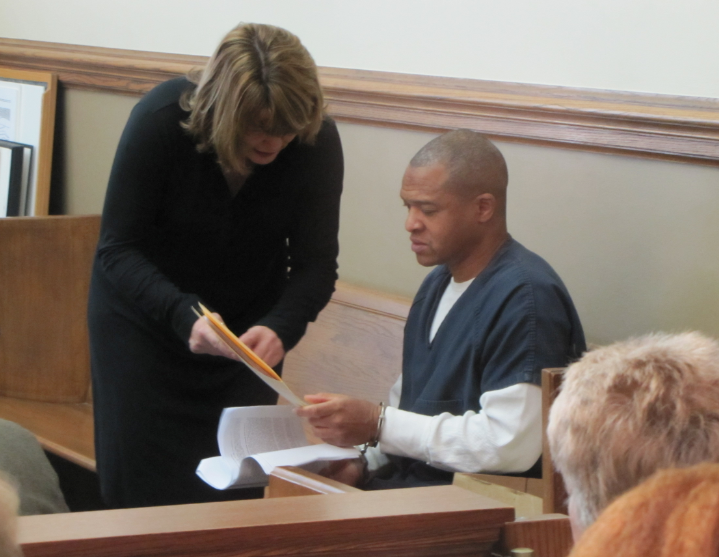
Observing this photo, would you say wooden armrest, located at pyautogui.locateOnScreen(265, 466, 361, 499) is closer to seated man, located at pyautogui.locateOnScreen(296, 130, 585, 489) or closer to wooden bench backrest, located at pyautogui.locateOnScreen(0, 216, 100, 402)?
seated man, located at pyautogui.locateOnScreen(296, 130, 585, 489)

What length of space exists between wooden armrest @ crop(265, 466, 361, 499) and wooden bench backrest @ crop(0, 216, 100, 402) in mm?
2292

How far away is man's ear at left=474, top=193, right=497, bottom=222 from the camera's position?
196cm

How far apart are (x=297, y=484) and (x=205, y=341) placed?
577mm

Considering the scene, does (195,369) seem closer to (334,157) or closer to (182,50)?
(334,157)

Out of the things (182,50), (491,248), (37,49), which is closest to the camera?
(491,248)

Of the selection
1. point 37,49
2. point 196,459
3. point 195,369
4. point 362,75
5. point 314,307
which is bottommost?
point 196,459

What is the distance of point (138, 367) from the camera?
2.05 meters

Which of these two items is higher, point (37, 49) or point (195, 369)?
point (37, 49)

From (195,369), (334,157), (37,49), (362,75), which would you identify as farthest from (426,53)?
(37,49)

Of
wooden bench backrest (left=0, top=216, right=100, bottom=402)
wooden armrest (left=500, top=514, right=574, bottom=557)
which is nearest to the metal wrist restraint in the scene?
wooden armrest (left=500, top=514, right=574, bottom=557)

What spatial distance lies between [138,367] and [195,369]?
132mm

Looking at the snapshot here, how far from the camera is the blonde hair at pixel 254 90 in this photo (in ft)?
5.68

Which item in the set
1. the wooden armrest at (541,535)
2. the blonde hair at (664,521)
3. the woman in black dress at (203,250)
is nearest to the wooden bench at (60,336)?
the woman in black dress at (203,250)

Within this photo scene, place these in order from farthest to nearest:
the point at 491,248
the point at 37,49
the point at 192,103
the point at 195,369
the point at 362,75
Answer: the point at 37,49, the point at 362,75, the point at 195,369, the point at 491,248, the point at 192,103
